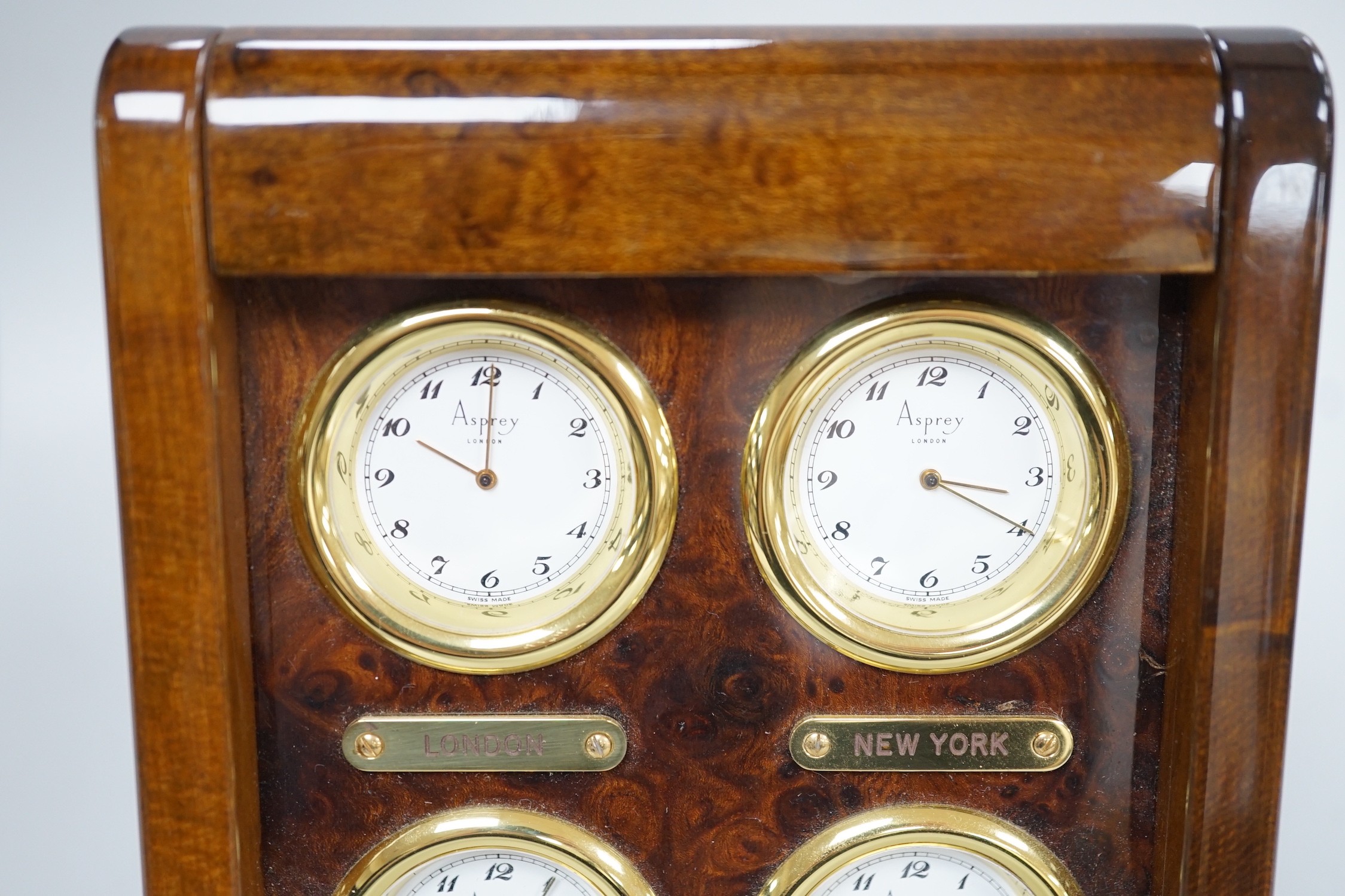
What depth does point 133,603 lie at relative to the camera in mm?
938

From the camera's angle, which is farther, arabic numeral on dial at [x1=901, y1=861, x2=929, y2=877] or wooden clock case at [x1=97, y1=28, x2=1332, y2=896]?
arabic numeral on dial at [x1=901, y1=861, x2=929, y2=877]

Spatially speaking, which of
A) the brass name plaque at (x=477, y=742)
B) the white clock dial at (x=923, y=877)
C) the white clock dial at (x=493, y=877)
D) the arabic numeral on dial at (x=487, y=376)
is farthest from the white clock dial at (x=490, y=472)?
the white clock dial at (x=923, y=877)

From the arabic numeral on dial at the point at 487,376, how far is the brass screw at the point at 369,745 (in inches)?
12.5

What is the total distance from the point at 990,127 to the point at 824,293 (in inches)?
7.3

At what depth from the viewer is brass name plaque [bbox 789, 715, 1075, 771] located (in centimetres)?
104

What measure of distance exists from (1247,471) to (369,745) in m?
0.76

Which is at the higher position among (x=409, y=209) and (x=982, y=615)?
(x=409, y=209)

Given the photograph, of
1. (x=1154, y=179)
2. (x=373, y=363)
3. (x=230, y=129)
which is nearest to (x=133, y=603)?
(x=373, y=363)

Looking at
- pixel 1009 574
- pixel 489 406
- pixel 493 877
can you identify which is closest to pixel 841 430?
pixel 1009 574

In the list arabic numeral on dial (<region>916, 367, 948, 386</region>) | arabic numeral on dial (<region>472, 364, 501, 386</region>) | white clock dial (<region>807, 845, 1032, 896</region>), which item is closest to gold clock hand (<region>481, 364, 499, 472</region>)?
arabic numeral on dial (<region>472, 364, 501, 386</region>)

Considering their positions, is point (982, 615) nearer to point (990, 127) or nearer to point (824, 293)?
point (824, 293)

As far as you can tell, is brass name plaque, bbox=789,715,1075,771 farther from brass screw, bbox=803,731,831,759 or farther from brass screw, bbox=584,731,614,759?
brass screw, bbox=584,731,614,759

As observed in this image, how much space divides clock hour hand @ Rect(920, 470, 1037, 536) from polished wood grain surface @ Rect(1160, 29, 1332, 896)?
13cm

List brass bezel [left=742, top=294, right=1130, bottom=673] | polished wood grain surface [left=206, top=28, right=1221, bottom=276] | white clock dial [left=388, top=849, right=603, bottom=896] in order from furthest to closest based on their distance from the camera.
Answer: white clock dial [left=388, top=849, right=603, bottom=896], brass bezel [left=742, top=294, right=1130, bottom=673], polished wood grain surface [left=206, top=28, right=1221, bottom=276]
